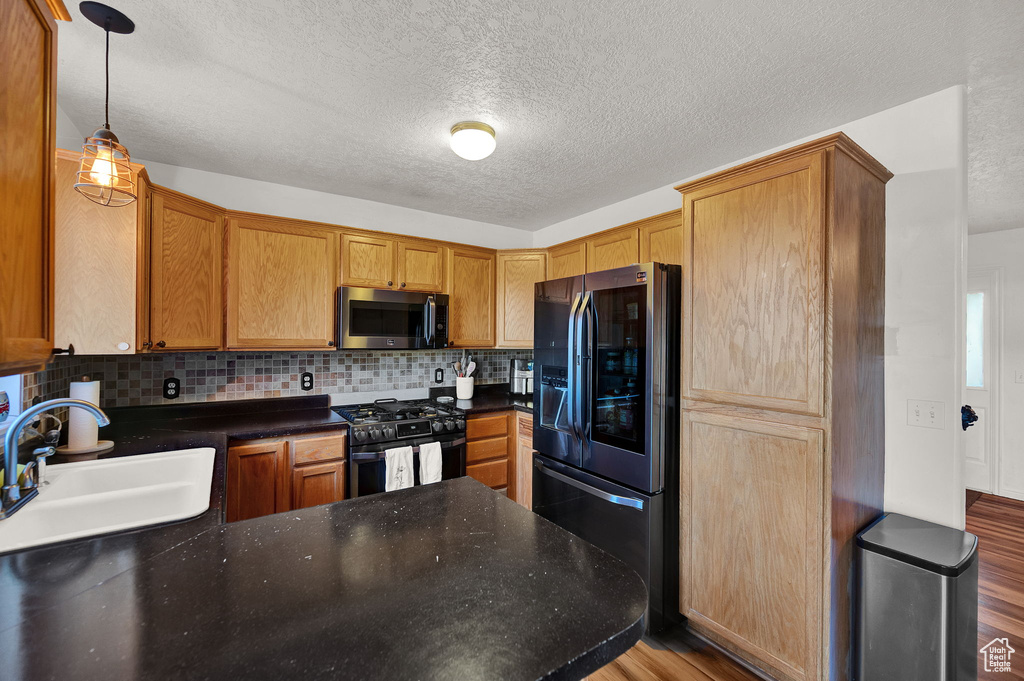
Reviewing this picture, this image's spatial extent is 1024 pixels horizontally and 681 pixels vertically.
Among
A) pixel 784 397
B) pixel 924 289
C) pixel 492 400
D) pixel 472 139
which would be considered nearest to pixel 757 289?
pixel 784 397

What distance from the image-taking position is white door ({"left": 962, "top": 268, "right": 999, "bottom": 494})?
3.99 m

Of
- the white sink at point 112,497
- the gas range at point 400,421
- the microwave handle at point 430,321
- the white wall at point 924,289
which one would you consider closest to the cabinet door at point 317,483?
the gas range at point 400,421

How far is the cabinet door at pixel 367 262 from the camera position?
298cm

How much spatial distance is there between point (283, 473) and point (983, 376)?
5.86m

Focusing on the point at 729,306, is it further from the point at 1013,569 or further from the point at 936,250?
the point at 1013,569

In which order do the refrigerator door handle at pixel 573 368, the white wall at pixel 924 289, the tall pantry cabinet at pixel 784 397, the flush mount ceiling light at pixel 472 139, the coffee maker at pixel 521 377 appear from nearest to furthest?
the tall pantry cabinet at pixel 784 397 < the white wall at pixel 924 289 < the flush mount ceiling light at pixel 472 139 < the refrigerator door handle at pixel 573 368 < the coffee maker at pixel 521 377

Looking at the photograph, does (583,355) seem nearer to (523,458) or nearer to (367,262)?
(523,458)

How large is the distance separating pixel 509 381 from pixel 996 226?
442 cm

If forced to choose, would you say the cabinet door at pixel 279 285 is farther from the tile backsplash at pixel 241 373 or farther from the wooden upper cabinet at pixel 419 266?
the wooden upper cabinet at pixel 419 266

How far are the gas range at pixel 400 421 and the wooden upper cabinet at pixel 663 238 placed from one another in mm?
1650

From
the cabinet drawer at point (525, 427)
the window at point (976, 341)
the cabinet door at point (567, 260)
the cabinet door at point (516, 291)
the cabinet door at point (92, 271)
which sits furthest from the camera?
the window at point (976, 341)

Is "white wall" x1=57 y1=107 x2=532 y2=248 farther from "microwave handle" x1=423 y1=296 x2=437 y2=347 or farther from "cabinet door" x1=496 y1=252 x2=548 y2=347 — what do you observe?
"microwave handle" x1=423 y1=296 x2=437 y2=347

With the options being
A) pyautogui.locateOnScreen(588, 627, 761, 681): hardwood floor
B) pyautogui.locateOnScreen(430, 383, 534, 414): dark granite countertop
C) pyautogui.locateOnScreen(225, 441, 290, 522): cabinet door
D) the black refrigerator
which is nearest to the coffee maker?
pyautogui.locateOnScreen(430, 383, 534, 414): dark granite countertop

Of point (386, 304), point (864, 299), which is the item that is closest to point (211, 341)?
point (386, 304)
